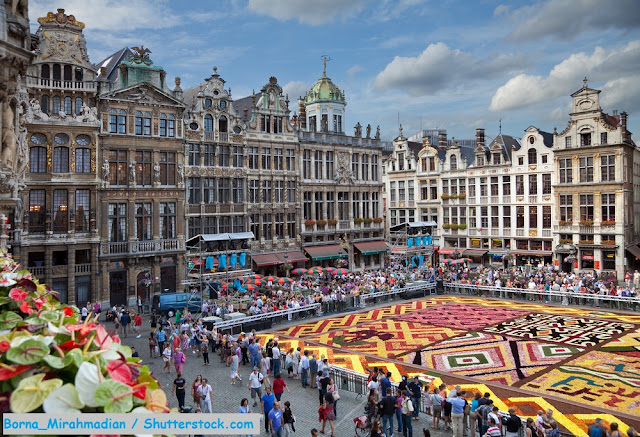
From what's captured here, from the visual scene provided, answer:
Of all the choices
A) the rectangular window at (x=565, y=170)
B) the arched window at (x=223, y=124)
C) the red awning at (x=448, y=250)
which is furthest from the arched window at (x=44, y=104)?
the rectangular window at (x=565, y=170)

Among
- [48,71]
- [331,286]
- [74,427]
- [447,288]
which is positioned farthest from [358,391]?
[48,71]

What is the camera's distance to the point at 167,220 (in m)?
39.4

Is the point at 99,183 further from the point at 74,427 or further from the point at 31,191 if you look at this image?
the point at 74,427

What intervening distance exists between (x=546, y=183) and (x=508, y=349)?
32259 millimetres

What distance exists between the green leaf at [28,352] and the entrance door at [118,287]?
35.3 m

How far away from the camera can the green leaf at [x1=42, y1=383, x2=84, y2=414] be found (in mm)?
2942

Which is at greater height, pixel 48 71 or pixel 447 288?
pixel 48 71

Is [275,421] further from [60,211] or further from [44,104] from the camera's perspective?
→ [44,104]

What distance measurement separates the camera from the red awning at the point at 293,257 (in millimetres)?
45562

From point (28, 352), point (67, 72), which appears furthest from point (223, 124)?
point (28, 352)

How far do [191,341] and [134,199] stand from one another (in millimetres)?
16911

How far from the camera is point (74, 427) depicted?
2.91 meters

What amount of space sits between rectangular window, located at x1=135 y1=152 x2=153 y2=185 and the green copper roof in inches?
865

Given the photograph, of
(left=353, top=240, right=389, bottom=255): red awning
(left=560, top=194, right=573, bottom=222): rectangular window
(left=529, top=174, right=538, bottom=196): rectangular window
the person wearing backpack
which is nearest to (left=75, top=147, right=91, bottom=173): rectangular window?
(left=353, top=240, right=389, bottom=255): red awning
